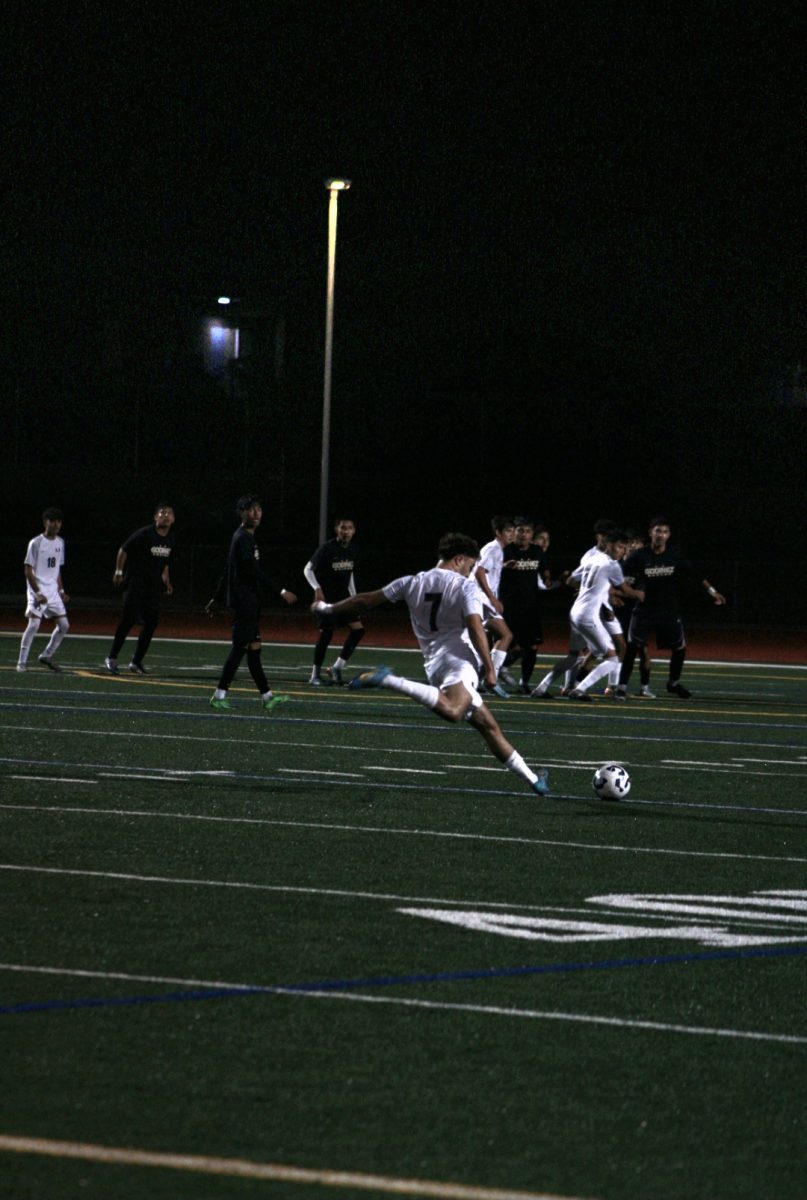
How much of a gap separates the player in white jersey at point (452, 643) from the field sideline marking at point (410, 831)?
1.42 metres

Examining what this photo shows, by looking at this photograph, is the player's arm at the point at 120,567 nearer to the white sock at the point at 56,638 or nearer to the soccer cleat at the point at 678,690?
the white sock at the point at 56,638

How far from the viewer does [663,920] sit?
28.2 ft

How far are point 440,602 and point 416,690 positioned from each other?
67 centimetres

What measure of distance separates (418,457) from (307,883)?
53806mm

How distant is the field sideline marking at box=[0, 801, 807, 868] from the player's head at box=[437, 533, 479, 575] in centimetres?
224

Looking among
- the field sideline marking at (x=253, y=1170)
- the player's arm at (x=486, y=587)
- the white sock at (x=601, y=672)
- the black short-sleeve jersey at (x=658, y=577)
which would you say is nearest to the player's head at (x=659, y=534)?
the black short-sleeve jersey at (x=658, y=577)

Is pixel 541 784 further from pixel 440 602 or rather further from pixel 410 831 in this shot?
pixel 410 831

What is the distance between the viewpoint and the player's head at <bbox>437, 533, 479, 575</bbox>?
13.1m

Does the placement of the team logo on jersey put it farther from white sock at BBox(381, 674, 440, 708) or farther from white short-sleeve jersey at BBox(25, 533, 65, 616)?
white short-sleeve jersey at BBox(25, 533, 65, 616)

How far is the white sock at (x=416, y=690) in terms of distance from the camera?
12633mm

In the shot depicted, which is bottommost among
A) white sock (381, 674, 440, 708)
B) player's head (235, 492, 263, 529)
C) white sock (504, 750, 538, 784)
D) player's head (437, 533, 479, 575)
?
white sock (504, 750, 538, 784)

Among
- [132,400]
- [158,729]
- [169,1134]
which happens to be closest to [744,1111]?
[169,1134]

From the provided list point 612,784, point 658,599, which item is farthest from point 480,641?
point 658,599

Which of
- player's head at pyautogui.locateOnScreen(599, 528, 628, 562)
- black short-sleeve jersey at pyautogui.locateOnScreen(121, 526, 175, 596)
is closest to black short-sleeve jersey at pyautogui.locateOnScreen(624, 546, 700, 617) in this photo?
player's head at pyautogui.locateOnScreen(599, 528, 628, 562)
